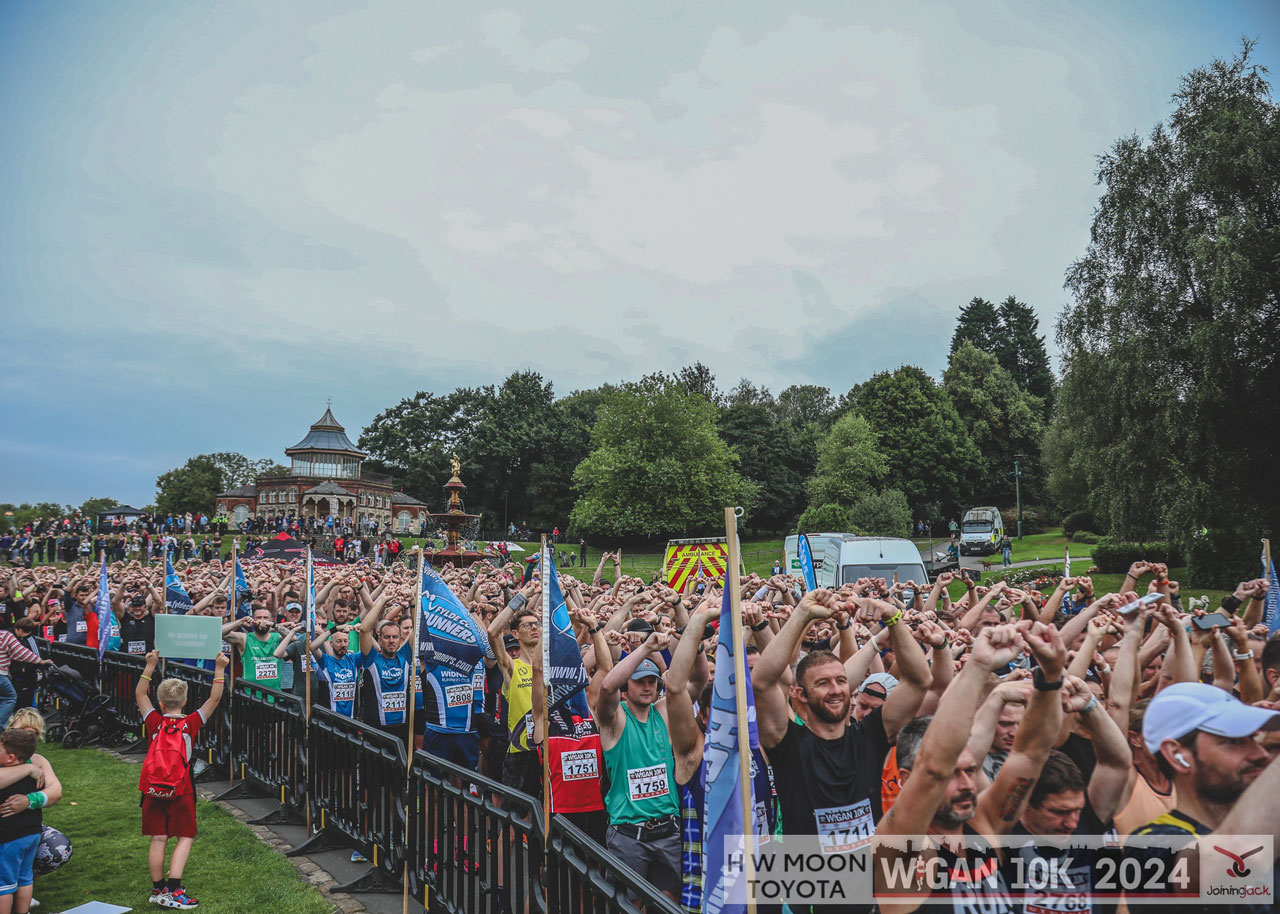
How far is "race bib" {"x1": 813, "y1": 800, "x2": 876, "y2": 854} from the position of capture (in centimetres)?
387

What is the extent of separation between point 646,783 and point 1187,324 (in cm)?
2618

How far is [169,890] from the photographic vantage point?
6570 millimetres

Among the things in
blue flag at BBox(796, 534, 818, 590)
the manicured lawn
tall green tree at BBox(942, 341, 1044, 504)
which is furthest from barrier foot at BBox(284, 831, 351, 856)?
tall green tree at BBox(942, 341, 1044, 504)

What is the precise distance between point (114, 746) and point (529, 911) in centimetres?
1067

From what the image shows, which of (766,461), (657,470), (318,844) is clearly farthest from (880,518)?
(318,844)

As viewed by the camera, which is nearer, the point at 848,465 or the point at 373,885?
the point at 373,885

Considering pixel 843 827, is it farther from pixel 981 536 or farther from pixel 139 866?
pixel 981 536

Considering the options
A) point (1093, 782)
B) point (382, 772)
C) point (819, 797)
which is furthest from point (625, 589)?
point (1093, 782)

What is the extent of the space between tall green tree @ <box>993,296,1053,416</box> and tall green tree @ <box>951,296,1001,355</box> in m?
0.65

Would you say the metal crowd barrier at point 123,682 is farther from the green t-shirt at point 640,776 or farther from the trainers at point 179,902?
the green t-shirt at point 640,776

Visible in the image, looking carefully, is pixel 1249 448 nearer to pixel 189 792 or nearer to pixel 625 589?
pixel 625 589

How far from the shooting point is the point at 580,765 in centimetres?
595

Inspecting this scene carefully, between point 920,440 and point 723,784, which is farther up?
point 920,440

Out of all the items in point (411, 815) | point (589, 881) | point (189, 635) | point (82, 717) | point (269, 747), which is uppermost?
point (189, 635)
